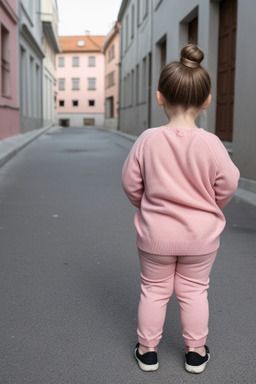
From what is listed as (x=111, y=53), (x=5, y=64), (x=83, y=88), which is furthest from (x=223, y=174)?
(x=83, y=88)

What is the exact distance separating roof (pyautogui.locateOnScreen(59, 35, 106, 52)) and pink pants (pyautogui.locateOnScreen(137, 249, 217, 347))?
68.6m

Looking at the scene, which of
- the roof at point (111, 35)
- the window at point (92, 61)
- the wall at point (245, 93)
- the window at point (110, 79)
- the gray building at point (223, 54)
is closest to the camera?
the wall at point (245, 93)

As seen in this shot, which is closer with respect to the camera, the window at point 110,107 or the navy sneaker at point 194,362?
the navy sneaker at point 194,362

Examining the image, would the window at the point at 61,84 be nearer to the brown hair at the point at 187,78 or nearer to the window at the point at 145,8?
the window at the point at 145,8

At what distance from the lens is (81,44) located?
6962cm

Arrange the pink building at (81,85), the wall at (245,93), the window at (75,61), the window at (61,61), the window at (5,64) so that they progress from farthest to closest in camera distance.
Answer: the window at (61,61), the window at (75,61), the pink building at (81,85), the window at (5,64), the wall at (245,93)

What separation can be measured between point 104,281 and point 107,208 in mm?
2691

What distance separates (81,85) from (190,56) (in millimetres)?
67275

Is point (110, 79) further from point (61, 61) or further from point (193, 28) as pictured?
point (193, 28)

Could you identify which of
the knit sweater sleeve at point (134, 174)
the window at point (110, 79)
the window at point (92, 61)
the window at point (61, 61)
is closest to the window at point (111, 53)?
the window at point (110, 79)

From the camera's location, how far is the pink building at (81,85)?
67.2 metres

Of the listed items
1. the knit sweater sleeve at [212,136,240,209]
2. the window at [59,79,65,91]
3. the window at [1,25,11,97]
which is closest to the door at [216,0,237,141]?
the knit sweater sleeve at [212,136,240,209]

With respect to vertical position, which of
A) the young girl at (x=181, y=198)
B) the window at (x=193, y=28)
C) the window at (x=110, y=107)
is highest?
the window at (x=193, y=28)

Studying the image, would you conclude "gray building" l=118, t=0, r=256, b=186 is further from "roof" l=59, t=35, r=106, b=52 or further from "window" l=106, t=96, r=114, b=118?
"roof" l=59, t=35, r=106, b=52
